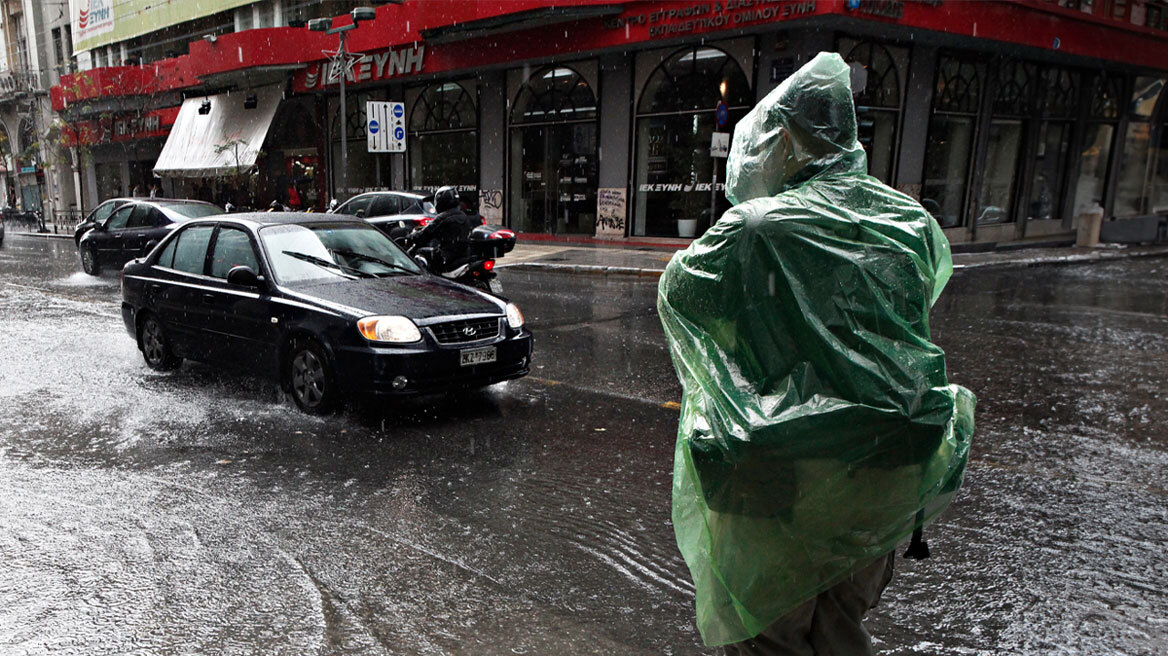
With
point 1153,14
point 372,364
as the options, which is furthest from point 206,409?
point 1153,14

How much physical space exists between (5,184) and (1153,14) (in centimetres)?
6175

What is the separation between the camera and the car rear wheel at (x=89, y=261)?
15.3 metres

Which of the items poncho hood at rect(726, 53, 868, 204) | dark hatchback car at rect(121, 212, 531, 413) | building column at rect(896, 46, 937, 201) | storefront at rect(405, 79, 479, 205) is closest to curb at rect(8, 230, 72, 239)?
storefront at rect(405, 79, 479, 205)

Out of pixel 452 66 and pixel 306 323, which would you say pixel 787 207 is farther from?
pixel 452 66

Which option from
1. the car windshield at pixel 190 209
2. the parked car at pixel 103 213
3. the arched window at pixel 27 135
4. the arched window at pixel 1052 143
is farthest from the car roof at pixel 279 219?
the arched window at pixel 27 135

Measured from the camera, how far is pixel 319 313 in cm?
571

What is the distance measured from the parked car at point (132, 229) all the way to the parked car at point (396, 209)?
2943 millimetres

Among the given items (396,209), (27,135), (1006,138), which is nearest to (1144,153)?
(1006,138)

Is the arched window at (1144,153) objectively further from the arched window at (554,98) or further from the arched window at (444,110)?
the arched window at (444,110)

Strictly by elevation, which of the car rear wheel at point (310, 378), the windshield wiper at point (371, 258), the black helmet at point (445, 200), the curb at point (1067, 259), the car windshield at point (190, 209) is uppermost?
the black helmet at point (445, 200)

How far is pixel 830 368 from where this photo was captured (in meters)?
1.75

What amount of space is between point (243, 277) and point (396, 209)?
29.1ft

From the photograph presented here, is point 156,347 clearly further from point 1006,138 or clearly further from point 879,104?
point 1006,138

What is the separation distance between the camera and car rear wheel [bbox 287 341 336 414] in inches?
226
